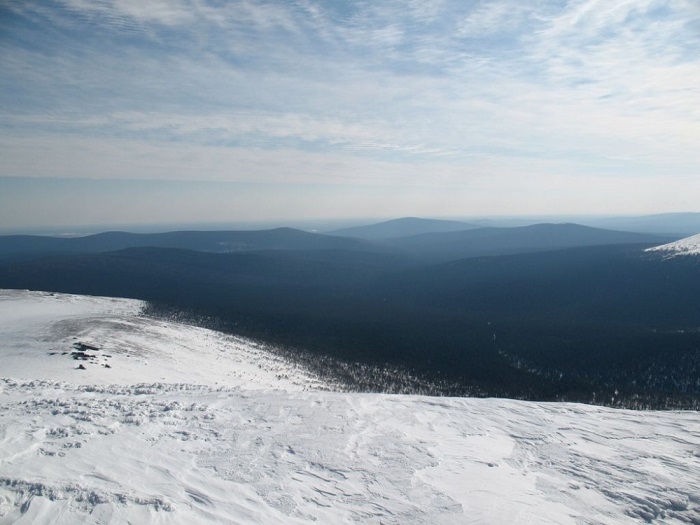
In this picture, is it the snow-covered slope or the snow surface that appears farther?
the snow-covered slope

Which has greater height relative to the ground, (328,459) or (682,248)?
(682,248)

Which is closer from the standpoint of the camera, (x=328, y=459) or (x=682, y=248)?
(x=328, y=459)

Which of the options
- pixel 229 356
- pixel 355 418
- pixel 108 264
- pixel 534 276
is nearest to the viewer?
pixel 355 418

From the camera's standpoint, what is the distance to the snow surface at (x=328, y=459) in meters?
12.5

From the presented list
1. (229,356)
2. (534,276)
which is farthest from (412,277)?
(229,356)

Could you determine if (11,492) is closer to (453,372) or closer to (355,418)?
(355,418)

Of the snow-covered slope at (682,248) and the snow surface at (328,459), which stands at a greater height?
the snow-covered slope at (682,248)

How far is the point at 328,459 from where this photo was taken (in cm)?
1645

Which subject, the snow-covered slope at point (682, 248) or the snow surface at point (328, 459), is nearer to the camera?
the snow surface at point (328, 459)

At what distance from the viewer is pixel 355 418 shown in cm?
2166

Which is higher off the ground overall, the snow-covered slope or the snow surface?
the snow-covered slope

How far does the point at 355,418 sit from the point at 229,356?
4146cm

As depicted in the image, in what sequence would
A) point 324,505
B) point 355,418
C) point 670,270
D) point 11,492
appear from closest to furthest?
1. point 11,492
2. point 324,505
3. point 355,418
4. point 670,270

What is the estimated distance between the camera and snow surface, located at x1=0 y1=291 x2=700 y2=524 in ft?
41.1
